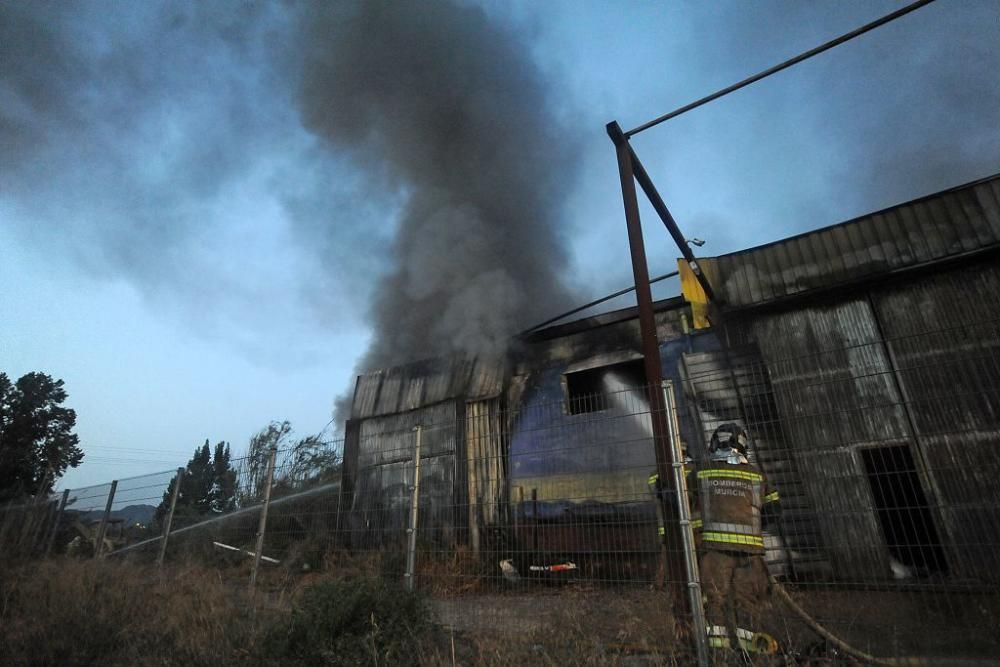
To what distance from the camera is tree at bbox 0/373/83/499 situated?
18062mm

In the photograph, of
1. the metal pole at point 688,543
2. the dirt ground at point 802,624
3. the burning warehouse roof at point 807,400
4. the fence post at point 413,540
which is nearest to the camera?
the metal pole at point 688,543

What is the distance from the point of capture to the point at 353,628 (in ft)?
11.3

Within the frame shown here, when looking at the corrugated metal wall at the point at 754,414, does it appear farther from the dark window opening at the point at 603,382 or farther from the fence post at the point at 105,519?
the fence post at the point at 105,519

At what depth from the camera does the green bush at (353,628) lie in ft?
10.3

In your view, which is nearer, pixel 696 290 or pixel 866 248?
pixel 696 290

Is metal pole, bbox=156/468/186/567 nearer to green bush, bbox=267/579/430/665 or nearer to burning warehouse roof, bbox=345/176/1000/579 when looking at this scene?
burning warehouse roof, bbox=345/176/1000/579

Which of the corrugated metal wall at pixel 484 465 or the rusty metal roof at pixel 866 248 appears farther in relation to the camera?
the corrugated metal wall at pixel 484 465

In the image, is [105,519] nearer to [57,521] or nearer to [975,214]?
[57,521]

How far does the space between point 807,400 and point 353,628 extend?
22.8ft

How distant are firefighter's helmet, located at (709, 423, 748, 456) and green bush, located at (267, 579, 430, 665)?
8.83ft

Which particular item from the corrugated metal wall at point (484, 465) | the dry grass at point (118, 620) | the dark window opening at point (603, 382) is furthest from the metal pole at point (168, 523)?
the dark window opening at point (603, 382)

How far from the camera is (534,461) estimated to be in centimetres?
862

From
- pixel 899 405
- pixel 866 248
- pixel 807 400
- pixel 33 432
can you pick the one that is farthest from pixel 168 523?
pixel 33 432

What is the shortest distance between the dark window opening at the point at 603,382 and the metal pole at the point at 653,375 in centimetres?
425
